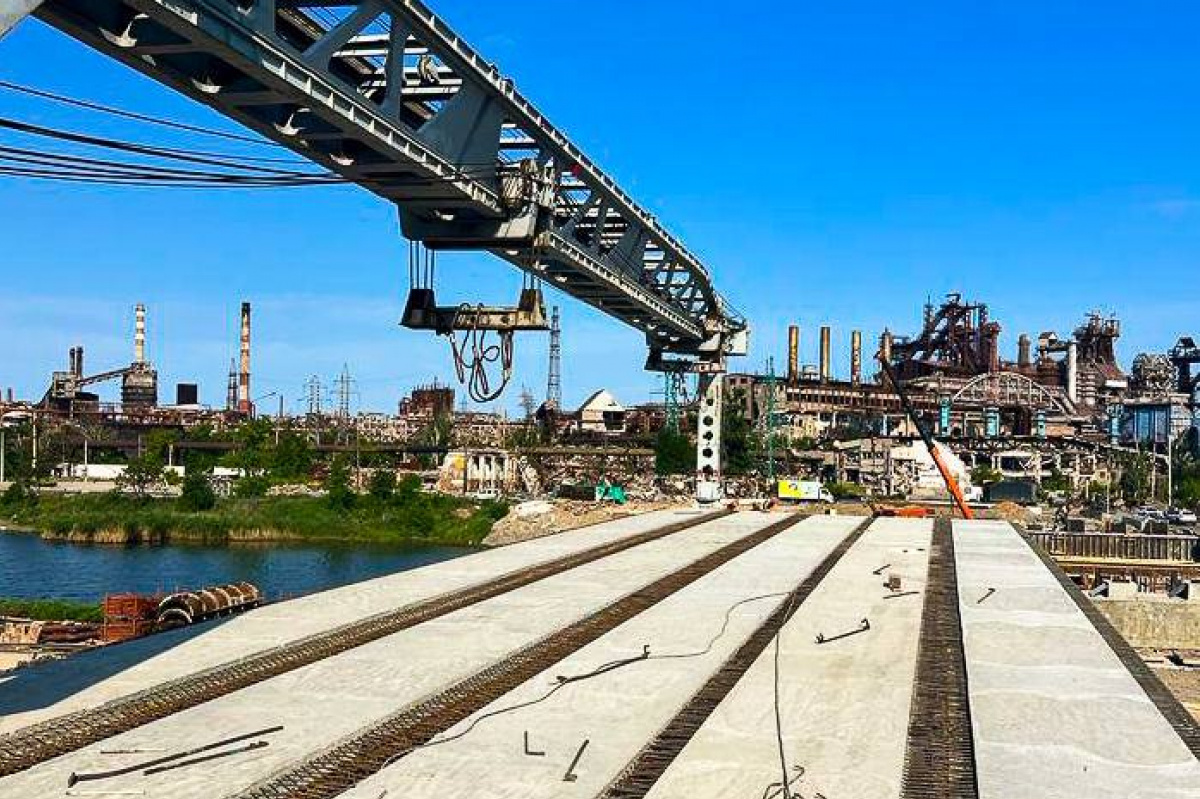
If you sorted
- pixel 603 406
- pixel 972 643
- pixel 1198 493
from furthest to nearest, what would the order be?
pixel 603 406
pixel 1198 493
pixel 972 643

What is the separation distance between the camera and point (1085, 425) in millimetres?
164750

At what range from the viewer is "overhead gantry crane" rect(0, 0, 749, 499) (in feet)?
45.7

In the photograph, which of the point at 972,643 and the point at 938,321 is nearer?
the point at 972,643

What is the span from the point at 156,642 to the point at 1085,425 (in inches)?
6560

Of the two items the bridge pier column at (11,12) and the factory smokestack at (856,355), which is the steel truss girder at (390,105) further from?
the factory smokestack at (856,355)

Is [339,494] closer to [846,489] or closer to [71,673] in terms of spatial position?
[846,489]

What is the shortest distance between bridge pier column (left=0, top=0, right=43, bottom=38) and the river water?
41438mm

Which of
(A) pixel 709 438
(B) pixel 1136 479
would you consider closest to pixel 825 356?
(B) pixel 1136 479

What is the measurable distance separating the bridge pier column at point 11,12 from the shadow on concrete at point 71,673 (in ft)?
24.8

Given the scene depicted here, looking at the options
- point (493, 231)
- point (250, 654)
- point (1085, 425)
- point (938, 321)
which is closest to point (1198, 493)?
point (1085, 425)

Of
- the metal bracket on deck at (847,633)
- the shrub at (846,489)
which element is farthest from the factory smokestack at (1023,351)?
the metal bracket on deck at (847,633)

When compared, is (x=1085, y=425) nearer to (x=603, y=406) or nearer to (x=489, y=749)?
(x=603, y=406)

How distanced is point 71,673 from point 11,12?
29.3ft

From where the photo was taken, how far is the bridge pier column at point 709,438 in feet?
152
